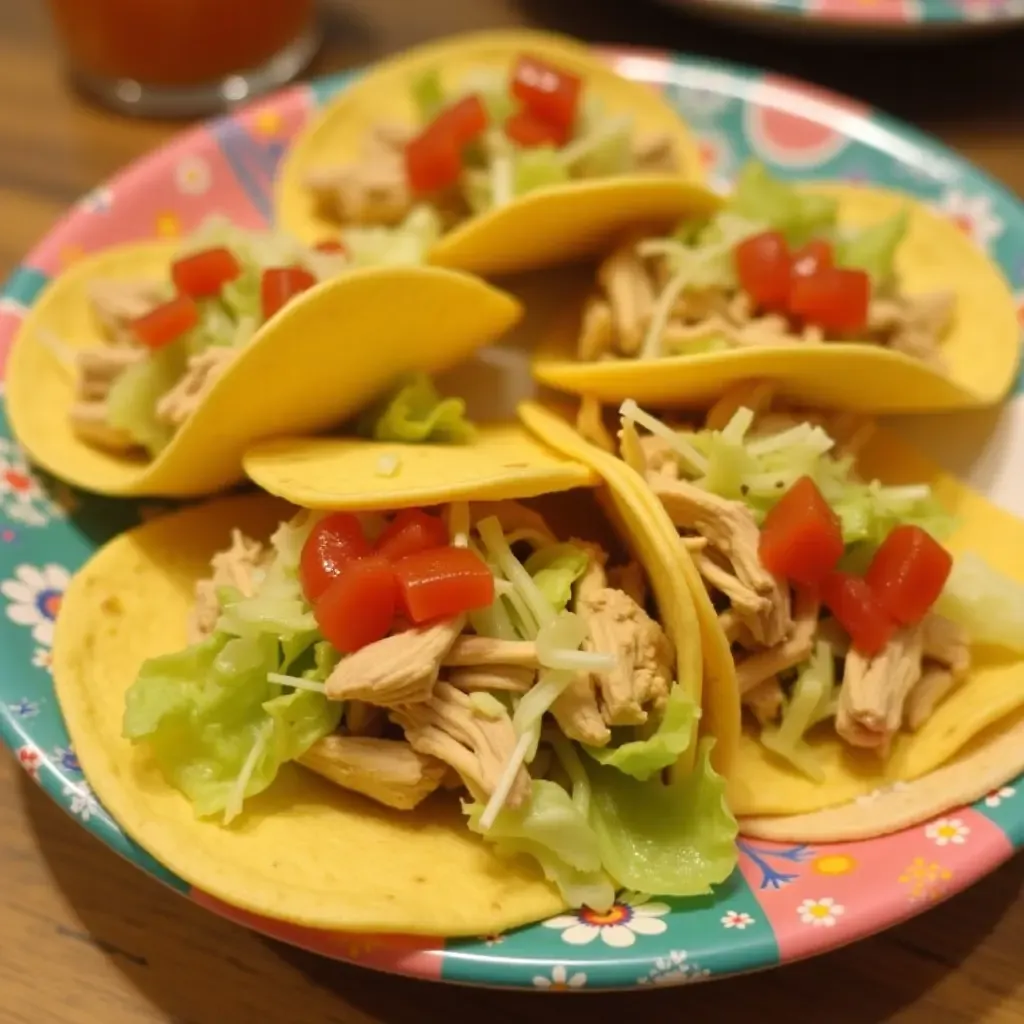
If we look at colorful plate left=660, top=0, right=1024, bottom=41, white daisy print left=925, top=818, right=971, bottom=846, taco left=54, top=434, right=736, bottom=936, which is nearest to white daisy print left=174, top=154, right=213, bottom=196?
taco left=54, top=434, right=736, bottom=936

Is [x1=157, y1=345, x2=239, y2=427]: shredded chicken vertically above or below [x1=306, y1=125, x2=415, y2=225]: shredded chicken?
below

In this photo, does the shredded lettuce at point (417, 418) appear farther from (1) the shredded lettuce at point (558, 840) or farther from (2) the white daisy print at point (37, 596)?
(1) the shredded lettuce at point (558, 840)

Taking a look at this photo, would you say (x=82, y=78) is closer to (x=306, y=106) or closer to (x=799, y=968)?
(x=306, y=106)

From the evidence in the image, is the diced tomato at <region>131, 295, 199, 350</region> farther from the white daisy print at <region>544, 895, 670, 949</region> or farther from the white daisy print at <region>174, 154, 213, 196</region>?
the white daisy print at <region>544, 895, 670, 949</region>

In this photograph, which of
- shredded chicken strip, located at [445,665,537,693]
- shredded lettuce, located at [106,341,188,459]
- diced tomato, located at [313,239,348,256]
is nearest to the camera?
shredded chicken strip, located at [445,665,537,693]

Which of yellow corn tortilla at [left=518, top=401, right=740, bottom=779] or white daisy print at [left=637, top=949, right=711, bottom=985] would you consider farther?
yellow corn tortilla at [left=518, top=401, right=740, bottom=779]

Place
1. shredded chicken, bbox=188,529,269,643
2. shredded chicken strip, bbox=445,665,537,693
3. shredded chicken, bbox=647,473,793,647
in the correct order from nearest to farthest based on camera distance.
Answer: shredded chicken strip, bbox=445,665,537,693, shredded chicken, bbox=647,473,793,647, shredded chicken, bbox=188,529,269,643

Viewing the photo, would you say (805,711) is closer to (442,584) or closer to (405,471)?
(442,584)
